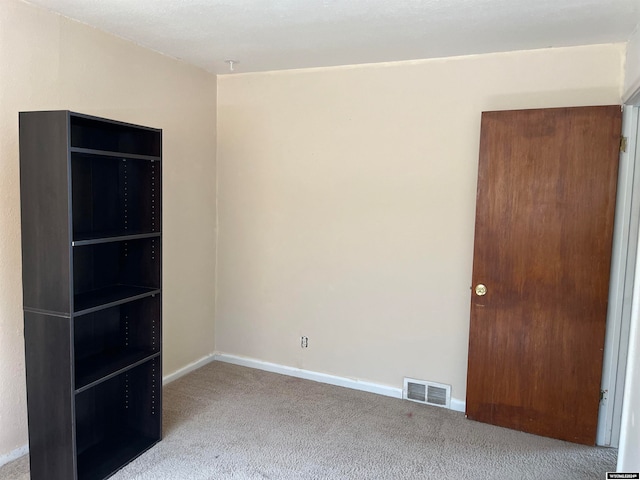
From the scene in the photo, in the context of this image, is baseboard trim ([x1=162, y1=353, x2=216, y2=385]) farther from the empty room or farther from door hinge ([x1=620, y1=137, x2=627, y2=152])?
door hinge ([x1=620, y1=137, x2=627, y2=152])

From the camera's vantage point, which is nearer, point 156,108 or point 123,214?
point 123,214

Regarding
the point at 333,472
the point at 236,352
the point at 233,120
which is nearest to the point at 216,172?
the point at 233,120

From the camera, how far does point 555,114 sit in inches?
110

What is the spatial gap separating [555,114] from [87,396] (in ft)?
10.4

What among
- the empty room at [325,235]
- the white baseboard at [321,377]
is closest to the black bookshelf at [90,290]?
the empty room at [325,235]

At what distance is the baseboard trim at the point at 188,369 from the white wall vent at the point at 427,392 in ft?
5.56

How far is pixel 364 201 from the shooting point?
348cm

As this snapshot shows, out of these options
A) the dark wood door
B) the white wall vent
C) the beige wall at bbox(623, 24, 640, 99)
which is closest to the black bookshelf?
the white wall vent

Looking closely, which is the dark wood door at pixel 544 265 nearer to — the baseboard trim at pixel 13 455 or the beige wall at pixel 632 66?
the beige wall at pixel 632 66

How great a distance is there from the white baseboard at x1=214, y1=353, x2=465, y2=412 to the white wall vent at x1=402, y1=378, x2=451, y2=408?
0.05 metres

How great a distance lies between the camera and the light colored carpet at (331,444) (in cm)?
253

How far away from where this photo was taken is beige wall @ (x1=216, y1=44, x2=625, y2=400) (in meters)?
3.13

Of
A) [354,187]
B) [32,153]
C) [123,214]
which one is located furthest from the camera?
[354,187]

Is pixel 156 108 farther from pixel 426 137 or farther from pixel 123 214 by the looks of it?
pixel 426 137
